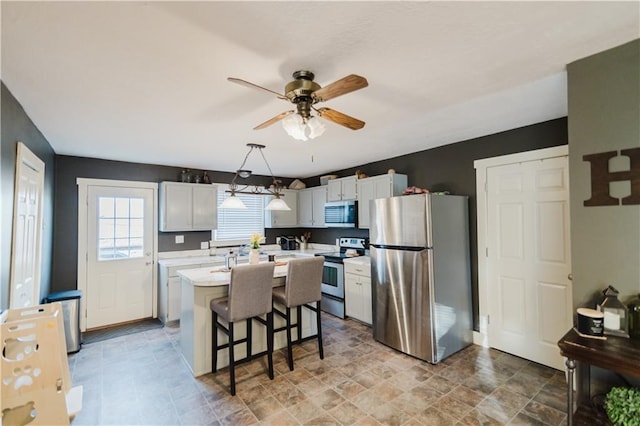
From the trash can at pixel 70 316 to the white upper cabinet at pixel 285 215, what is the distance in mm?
3126

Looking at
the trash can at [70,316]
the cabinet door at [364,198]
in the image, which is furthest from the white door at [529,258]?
the trash can at [70,316]

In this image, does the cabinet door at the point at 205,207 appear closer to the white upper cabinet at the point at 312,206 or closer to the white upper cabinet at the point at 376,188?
the white upper cabinet at the point at 312,206

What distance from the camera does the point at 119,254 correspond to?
427 centimetres

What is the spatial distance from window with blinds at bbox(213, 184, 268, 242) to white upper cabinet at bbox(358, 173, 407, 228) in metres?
2.24

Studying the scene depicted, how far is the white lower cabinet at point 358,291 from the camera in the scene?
12.9ft

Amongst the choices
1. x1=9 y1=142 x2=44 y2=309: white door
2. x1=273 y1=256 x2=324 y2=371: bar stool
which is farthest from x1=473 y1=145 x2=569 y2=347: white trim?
x1=9 y1=142 x2=44 y2=309: white door

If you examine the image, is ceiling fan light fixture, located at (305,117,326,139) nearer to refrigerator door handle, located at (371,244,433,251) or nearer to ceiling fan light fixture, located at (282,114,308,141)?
ceiling fan light fixture, located at (282,114,308,141)

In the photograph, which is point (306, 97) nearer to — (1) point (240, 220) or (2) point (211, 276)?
(2) point (211, 276)

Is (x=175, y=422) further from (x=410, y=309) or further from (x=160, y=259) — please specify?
(x=160, y=259)

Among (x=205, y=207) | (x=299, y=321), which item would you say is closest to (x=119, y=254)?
(x=205, y=207)

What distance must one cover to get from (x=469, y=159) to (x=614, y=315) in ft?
7.32

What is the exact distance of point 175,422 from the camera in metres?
2.14

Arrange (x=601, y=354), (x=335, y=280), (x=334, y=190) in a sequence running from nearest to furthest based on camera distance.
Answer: (x=601, y=354), (x=335, y=280), (x=334, y=190)

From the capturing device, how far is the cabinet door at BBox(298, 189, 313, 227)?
5691 mm
